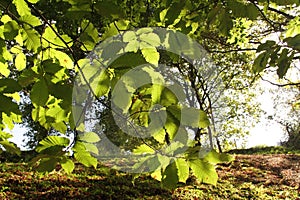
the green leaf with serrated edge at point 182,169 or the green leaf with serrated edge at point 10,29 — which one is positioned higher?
the green leaf with serrated edge at point 10,29

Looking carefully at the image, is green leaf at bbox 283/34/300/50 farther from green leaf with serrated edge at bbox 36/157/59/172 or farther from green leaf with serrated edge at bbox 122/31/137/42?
green leaf with serrated edge at bbox 36/157/59/172

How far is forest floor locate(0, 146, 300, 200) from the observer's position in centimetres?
705

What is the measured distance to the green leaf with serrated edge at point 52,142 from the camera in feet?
Result: 3.84

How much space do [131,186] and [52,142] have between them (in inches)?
274

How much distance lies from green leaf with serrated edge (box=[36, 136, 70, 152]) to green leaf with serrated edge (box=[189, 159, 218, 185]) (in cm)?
45

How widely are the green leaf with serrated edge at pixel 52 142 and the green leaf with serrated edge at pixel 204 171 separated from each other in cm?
45

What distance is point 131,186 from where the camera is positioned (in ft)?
25.9

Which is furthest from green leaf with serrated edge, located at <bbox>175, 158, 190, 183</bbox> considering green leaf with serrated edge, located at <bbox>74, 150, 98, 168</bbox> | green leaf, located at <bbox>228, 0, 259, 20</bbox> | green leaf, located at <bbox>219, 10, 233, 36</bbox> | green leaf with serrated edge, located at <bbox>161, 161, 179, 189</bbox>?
green leaf, located at <bbox>219, 10, 233, 36</bbox>

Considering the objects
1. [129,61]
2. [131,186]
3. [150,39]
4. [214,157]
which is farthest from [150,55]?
[131,186]

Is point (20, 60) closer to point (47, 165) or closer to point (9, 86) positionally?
point (9, 86)

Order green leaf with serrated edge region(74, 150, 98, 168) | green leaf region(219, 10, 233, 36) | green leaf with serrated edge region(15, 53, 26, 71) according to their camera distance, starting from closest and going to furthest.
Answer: green leaf with serrated edge region(74, 150, 98, 168), green leaf region(219, 10, 233, 36), green leaf with serrated edge region(15, 53, 26, 71)

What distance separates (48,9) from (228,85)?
8441mm

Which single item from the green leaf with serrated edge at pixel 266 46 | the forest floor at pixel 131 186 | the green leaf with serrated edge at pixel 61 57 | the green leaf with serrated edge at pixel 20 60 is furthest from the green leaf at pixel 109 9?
the forest floor at pixel 131 186

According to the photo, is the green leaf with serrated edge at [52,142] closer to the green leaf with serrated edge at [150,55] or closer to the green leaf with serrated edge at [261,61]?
the green leaf with serrated edge at [150,55]
